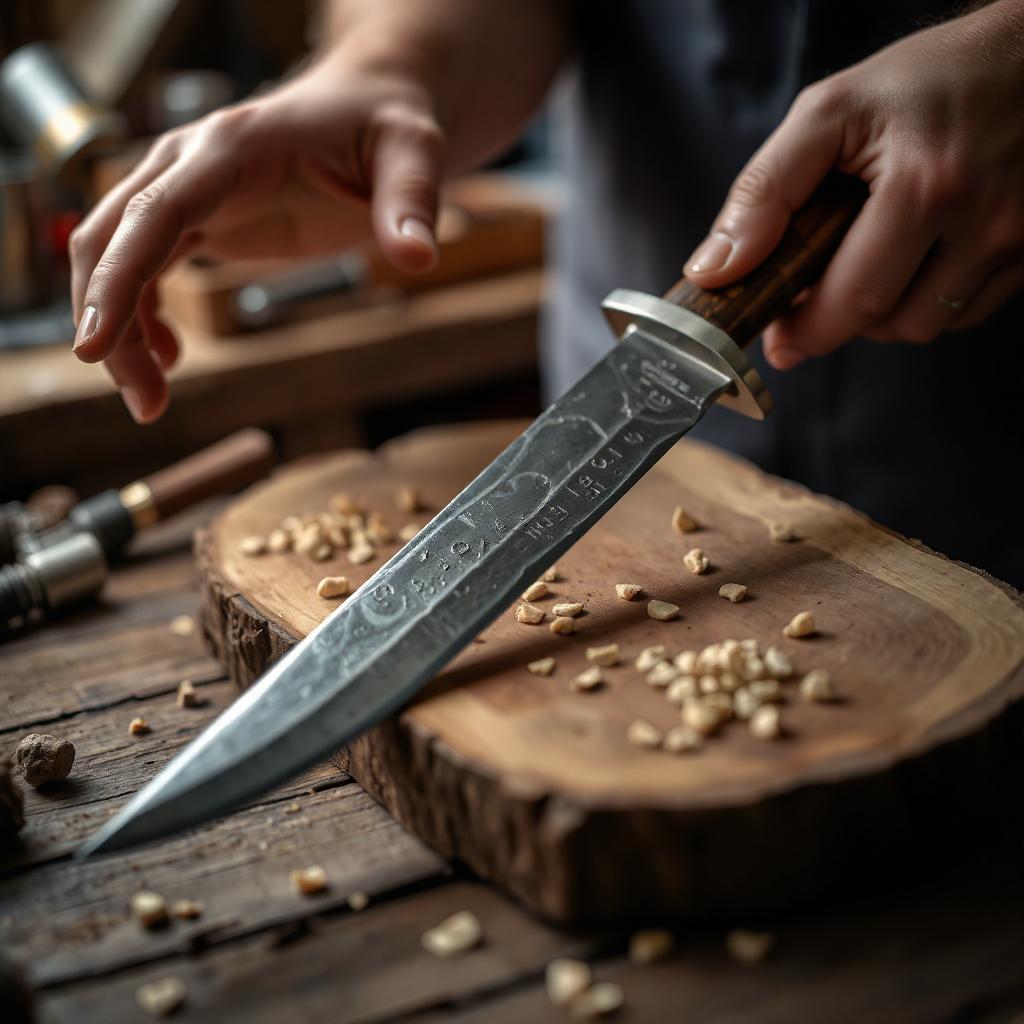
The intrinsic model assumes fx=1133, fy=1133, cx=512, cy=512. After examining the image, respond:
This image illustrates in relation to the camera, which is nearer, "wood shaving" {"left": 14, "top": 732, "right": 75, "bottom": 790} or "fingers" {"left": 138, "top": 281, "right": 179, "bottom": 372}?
"wood shaving" {"left": 14, "top": 732, "right": 75, "bottom": 790}

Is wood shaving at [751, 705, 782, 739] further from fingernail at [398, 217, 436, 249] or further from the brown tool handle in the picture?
fingernail at [398, 217, 436, 249]

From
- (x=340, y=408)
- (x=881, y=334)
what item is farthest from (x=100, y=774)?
(x=340, y=408)

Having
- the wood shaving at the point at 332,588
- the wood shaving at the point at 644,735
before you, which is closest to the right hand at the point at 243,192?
the wood shaving at the point at 332,588

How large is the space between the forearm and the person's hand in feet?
1.35

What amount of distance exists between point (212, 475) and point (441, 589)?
480 millimetres

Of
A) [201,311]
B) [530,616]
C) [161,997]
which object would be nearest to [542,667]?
[530,616]

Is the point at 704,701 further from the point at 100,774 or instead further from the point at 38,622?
the point at 38,622

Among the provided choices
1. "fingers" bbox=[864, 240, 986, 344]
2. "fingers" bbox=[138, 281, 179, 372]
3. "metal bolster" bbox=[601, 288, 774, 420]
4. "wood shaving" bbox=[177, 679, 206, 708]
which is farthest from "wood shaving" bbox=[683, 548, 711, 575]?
"fingers" bbox=[138, 281, 179, 372]

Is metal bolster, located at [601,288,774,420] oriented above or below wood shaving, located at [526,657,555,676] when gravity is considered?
above

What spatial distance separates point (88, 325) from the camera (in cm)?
80

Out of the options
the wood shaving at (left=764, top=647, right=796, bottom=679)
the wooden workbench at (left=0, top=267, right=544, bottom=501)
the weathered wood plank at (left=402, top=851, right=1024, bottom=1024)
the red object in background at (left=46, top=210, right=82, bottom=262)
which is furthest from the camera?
the red object in background at (left=46, top=210, right=82, bottom=262)

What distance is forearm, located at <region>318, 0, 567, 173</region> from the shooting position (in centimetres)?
109

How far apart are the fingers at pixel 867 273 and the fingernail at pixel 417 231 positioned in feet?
0.96

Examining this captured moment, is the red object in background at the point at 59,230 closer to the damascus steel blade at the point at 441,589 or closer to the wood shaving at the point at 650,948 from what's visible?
the damascus steel blade at the point at 441,589
